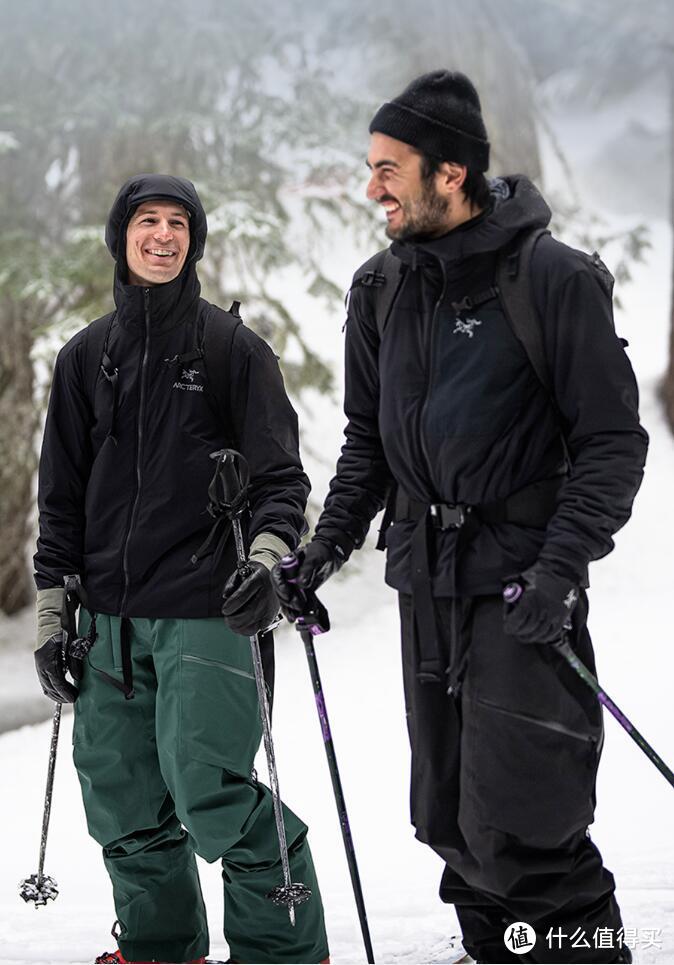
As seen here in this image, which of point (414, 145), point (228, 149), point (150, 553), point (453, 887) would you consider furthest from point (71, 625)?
point (228, 149)

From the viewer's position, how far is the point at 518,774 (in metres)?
2.33

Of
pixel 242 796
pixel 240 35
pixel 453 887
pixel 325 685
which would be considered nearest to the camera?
pixel 453 887

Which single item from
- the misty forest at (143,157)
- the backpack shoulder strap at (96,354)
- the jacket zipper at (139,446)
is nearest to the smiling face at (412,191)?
the jacket zipper at (139,446)

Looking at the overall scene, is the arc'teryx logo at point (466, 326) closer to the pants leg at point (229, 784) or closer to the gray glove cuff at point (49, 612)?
the pants leg at point (229, 784)

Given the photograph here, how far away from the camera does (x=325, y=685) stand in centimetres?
670

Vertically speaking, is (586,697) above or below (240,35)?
below

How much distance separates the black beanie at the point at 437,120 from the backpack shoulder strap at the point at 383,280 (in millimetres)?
284

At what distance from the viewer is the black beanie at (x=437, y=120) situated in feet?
7.64

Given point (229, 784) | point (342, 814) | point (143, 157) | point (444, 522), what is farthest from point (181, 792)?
point (143, 157)

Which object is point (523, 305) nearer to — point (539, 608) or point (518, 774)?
point (539, 608)

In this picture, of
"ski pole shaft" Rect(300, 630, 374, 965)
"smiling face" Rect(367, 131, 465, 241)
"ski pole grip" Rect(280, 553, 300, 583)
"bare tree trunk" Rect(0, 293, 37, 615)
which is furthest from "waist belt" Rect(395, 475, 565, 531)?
"bare tree trunk" Rect(0, 293, 37, 615)

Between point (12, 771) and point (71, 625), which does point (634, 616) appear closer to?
point (12, 771)

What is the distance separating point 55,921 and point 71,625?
1505 millimetres

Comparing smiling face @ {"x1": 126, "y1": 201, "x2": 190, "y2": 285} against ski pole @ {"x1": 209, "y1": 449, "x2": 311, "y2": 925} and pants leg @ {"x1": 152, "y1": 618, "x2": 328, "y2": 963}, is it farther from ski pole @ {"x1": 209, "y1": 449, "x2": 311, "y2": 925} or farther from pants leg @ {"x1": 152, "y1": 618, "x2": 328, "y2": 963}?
pants leg @ {"x1": 152, "y1": 618, "x2": 328, "y2": 963}
